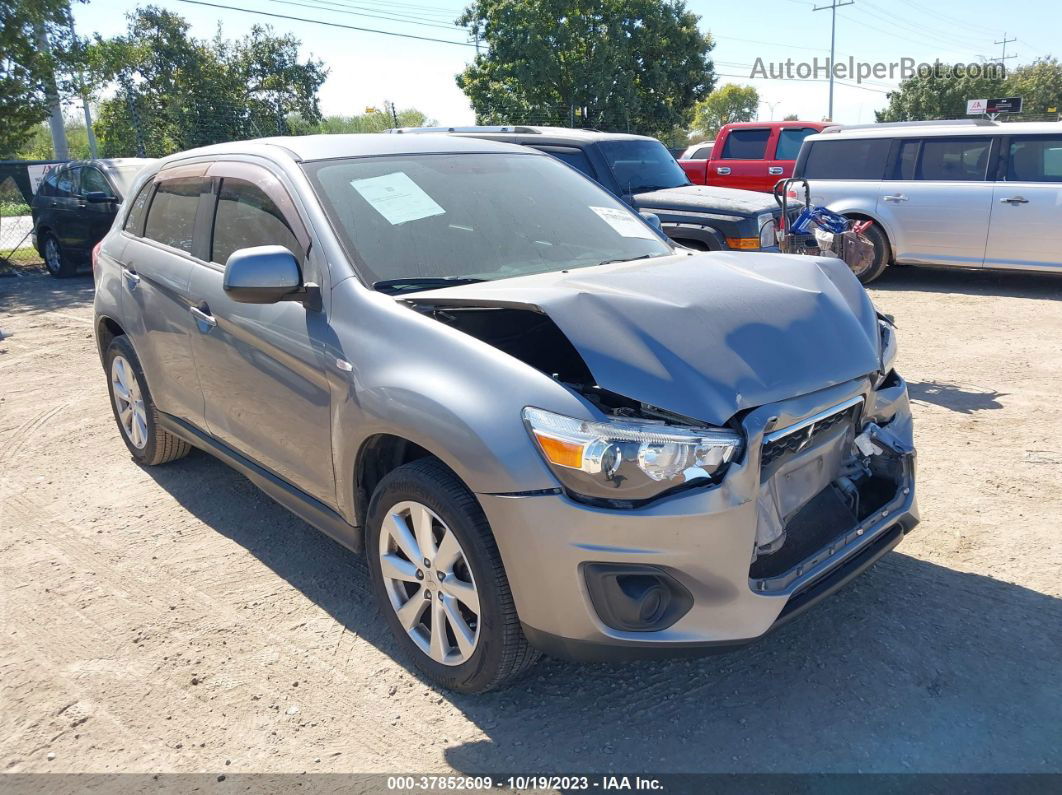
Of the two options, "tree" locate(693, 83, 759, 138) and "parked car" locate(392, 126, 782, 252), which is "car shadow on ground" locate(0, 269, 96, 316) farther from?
"tree" locate(693, 83, 759, 138)

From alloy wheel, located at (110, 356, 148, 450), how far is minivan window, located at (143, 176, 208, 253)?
780 millimetres

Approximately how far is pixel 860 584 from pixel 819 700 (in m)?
0.82

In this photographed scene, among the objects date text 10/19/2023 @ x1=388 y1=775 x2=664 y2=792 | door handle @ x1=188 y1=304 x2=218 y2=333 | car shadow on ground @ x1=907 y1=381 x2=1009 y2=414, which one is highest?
door handle @ x1=188 y1=304 x2=218 y2=333

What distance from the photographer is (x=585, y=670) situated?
306 cm

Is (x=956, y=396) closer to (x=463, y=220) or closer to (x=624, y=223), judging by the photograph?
(x=624, y=223)

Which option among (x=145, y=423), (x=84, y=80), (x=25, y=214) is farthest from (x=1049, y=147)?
(x=25, y=214)

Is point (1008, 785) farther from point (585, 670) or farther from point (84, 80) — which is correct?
point (84, 80)

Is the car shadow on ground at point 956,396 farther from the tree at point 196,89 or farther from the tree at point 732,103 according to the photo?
the tree at point 732,103

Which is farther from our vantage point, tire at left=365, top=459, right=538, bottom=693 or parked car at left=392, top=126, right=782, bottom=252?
parked car at left=392, top=126, right=782, bottom=252

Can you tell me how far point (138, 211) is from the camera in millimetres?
4859

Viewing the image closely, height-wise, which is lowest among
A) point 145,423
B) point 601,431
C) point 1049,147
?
point 145,423

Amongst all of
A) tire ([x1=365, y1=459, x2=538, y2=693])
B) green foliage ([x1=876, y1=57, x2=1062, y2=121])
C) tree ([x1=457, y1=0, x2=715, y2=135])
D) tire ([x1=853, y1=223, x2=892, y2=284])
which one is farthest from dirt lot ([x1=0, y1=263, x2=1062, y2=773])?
green foliage ([x1=876, y1=57, x2=1062, y2=121])

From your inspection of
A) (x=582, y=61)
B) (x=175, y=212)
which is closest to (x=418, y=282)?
(x=175, y=212)

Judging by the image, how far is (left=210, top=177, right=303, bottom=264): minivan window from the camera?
353cm
